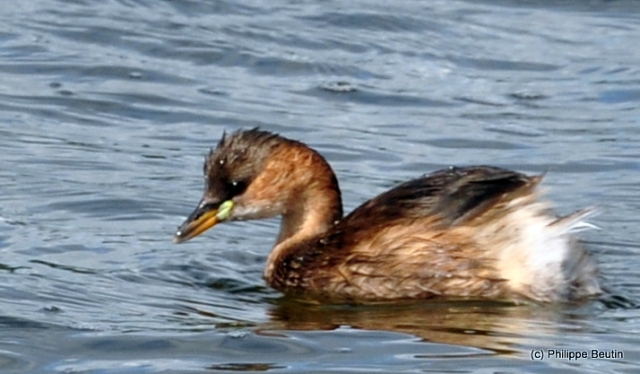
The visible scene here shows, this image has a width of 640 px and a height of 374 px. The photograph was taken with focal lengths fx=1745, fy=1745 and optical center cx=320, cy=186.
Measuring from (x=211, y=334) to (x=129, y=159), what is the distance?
10.6 ft

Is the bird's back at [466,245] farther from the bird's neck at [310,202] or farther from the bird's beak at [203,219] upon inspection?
the bird's beak at [203,219]

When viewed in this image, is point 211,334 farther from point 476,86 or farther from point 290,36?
point 290,36

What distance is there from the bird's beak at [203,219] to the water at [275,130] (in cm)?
19

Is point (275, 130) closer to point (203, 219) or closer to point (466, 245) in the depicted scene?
point (203, 219)

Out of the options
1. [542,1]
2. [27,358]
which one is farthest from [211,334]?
[542,1]

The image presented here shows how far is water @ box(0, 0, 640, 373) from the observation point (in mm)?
6141

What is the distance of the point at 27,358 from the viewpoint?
19.1 ft

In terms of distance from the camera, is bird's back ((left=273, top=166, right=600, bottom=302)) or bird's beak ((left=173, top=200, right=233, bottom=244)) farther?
bird's beak ((left=173, top=200, right=233, bottom=244))

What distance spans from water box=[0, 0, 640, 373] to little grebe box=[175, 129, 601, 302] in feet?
0.35

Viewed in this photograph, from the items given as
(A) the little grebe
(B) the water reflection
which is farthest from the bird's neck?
(B) the water reflection

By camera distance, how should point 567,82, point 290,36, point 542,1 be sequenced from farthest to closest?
point 542,1 → point 290,36 → point 567,82

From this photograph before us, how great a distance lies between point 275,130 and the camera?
33.3ft

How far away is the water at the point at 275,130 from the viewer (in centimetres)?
614

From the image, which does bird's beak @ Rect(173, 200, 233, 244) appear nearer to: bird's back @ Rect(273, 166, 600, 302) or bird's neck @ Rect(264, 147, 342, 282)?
bird's neck @ Rect(264, 147, 342, 282)
